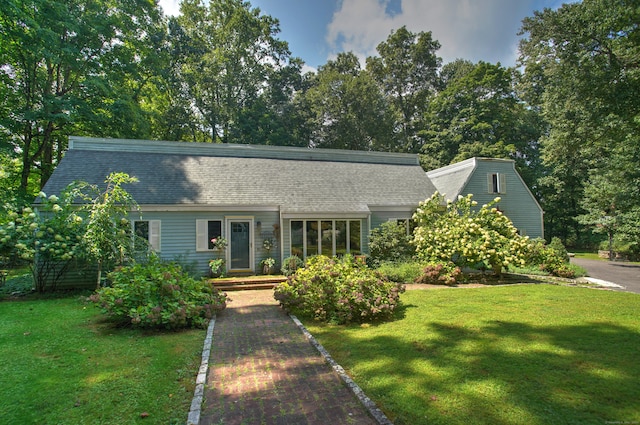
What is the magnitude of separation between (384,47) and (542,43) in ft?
76.4

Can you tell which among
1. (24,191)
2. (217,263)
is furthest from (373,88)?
(24,191)

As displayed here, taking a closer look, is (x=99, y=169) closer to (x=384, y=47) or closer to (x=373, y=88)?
(x=373, y=88)

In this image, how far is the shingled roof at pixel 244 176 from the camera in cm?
1371

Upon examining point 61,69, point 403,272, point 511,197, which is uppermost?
point 61,69

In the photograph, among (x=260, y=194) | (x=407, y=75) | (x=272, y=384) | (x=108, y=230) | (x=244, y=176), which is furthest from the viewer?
(x=407, y=75)

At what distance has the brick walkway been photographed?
3.43 m

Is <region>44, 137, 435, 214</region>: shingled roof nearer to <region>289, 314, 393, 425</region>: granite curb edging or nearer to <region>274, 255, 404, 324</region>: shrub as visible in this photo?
<region>274, 255, 404, 324</region>: shrub

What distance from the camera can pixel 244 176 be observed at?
15930 mm

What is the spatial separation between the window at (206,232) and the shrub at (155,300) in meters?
5.76

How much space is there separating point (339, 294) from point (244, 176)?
33.6 feet

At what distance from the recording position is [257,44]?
31109mm

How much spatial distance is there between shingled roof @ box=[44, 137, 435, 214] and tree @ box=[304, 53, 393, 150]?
45.3 ft

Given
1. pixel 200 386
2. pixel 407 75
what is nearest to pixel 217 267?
pixel 200 386

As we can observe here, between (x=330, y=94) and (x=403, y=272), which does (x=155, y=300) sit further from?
(x=330, y=94)
